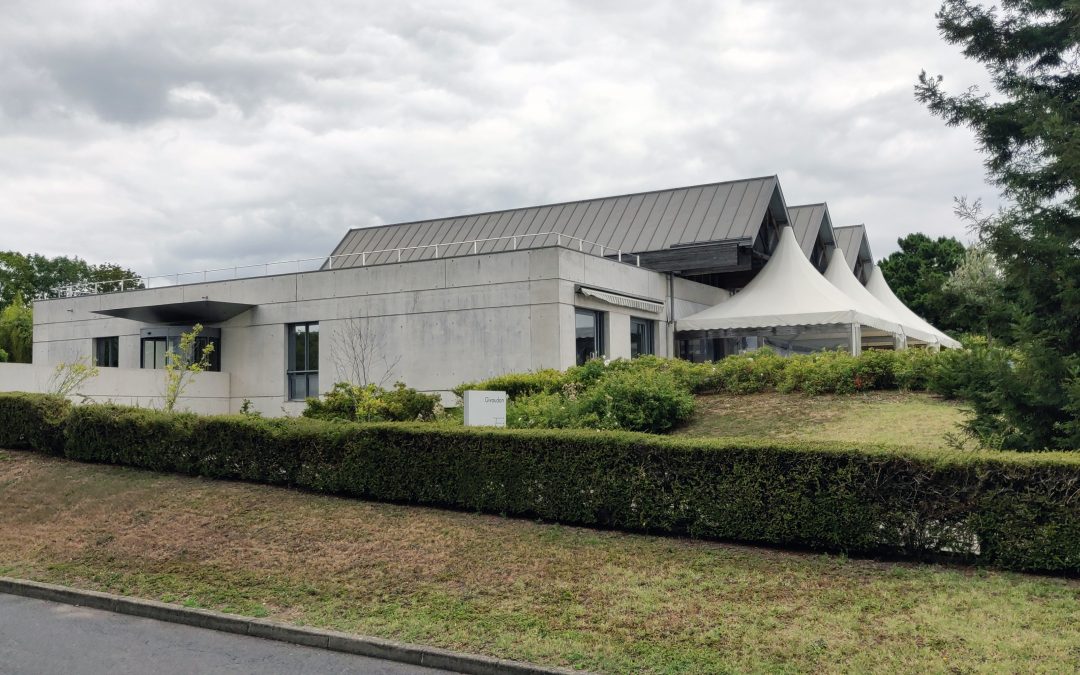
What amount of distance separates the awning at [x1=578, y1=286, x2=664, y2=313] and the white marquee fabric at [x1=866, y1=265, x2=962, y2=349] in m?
9.72

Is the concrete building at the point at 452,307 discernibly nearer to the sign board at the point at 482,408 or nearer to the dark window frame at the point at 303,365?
the dark window frame at the point at 303,365

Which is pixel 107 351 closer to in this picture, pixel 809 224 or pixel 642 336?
pixel 642 336

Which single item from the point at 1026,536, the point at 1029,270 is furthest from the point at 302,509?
the point at 1029,270

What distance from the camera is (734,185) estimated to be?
30.4 metres

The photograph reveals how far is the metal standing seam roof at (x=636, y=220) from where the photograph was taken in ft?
95.6

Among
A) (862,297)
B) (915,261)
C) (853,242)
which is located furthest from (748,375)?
(915,261)

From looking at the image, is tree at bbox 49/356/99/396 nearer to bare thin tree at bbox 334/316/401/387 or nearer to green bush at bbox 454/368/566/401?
bare thin tree at bbox 334/316/401/387

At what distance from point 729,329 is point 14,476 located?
60.6ft

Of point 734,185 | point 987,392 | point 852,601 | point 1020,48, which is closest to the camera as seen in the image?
point 852,601

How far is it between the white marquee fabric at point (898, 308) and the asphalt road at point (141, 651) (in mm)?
25757

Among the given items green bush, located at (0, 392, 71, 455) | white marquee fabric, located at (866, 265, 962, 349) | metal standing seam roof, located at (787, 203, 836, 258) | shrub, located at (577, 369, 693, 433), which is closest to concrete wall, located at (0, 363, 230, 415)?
green bush, located at (0, 392, 71, 455)

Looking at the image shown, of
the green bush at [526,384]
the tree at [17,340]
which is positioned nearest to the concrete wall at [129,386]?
the green bush at [526,384]

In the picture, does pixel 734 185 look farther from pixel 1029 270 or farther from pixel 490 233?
pixel 1029 270

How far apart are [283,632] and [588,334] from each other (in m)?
16.6
